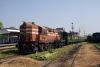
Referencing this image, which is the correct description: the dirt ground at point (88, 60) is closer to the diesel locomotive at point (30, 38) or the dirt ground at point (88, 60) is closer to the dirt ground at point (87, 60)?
the dirt ground at point (87, 60)

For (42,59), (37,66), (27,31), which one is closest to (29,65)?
(37,66)

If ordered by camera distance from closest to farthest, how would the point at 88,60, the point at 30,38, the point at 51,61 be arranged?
the point at 51,61, the point at 88,60, the point at 30,38

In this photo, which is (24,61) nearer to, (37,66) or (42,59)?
(37,66)

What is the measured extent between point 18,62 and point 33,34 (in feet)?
30.4

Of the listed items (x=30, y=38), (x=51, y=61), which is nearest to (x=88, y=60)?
(x=51, y=61)

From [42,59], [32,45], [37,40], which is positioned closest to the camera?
[42,59]

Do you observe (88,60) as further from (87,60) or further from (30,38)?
(30,38)

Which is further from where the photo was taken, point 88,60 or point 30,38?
point 30,38

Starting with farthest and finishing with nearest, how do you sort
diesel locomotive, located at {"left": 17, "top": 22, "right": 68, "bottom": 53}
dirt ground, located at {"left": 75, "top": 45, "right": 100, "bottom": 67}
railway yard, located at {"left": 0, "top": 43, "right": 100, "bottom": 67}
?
diesel locomotive, located at {"left": 17, "top": 22, "right": 68, "bottom": 53} < dirt ground, located at {"left": 75, "top": 45, "right": 100, "bottom": 67} < railway yard, located at {"left": 0, "top": 43, "right": 100, "bottom": 67}

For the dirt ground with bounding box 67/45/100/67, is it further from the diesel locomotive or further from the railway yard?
the diesel locomotive

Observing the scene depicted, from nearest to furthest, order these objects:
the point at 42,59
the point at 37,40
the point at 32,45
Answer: the point at 42,59, the point at 32,45, the point at 37,40

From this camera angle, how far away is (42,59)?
16.8 metres

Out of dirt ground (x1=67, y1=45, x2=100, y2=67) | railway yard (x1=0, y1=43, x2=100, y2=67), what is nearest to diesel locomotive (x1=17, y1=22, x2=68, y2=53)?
railway yard (x1=0, y1=43, x2=100, y2=67)

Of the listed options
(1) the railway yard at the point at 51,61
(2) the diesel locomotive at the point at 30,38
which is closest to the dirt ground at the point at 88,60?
(1) the railway yard at the point at 51,61
